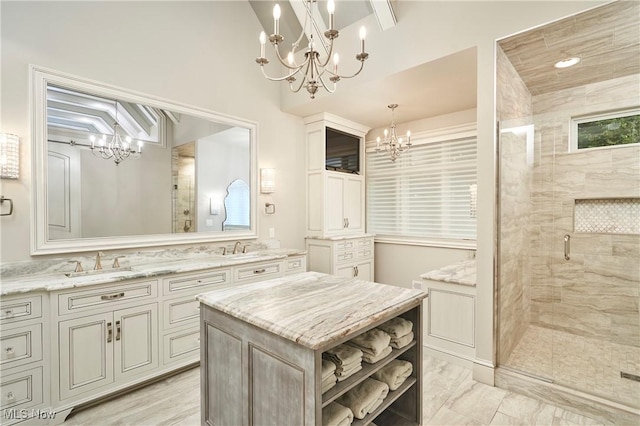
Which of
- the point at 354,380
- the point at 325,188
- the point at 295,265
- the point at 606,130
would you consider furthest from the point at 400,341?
the point at 606,130

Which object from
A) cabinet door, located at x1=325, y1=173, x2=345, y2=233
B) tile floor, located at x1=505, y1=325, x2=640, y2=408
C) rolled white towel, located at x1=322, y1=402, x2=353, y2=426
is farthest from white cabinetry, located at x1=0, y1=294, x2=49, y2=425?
tile floor, located at x1=505, y1=325, x2=640, y2=408

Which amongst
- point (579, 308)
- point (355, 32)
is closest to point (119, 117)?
point (355, 32)

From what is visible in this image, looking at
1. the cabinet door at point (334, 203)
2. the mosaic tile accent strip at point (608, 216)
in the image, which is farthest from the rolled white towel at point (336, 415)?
the mosaic tile accent strip at point (608, 216)

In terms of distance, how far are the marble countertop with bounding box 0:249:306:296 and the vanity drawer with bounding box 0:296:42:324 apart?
7 cm

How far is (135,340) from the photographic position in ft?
7.69

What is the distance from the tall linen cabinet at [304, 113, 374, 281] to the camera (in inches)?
166

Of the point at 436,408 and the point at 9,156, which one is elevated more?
the point at 9,156

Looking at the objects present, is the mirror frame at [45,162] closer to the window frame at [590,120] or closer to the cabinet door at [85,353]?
the cabinet door at [85,353]

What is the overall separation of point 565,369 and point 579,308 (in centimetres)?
105

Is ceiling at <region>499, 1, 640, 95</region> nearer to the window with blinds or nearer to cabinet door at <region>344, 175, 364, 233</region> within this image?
the window with blinds

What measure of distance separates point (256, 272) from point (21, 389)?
182 cm

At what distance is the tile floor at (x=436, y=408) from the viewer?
206cm

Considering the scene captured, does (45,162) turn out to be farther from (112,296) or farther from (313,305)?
(313,305)

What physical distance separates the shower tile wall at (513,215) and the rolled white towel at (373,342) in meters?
1.45
